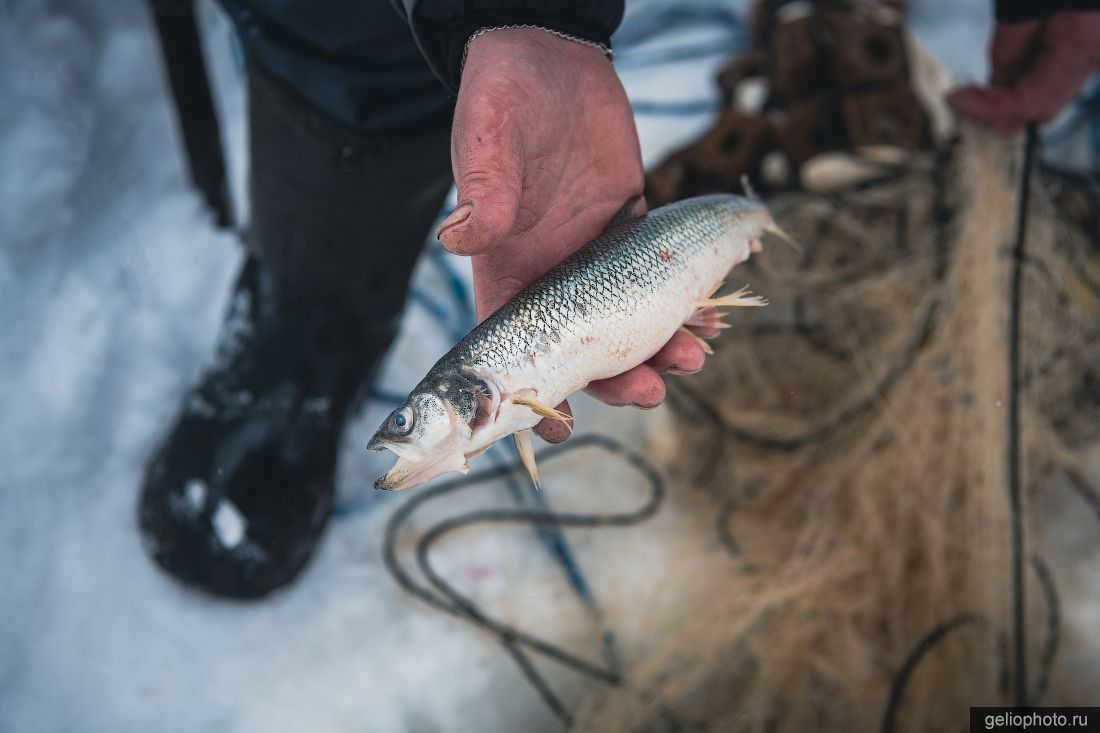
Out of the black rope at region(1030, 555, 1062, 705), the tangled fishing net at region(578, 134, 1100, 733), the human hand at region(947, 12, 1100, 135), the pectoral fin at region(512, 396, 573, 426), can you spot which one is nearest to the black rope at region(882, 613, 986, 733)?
the tangled fishing net at region(578, 134, 1100, 733)

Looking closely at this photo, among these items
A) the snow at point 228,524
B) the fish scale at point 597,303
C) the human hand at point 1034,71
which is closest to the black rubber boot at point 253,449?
the snow at point 228,524

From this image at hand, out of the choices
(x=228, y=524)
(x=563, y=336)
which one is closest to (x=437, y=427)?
(x=563, y=336)

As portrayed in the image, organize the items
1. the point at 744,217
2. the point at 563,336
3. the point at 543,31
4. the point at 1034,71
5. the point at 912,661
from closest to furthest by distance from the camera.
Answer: the point at 563,336 < the point at 543,31 < the point at 744,217 < the point at 912,661 < the point at 1034,71

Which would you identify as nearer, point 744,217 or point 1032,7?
point 744,217

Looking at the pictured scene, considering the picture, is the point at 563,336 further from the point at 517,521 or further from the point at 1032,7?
the point at 1032,7

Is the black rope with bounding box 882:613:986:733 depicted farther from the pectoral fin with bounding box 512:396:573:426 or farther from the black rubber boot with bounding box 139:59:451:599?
the black rubber boot with bounding box 139:59:451:599

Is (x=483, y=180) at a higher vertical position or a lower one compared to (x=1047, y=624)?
higher
